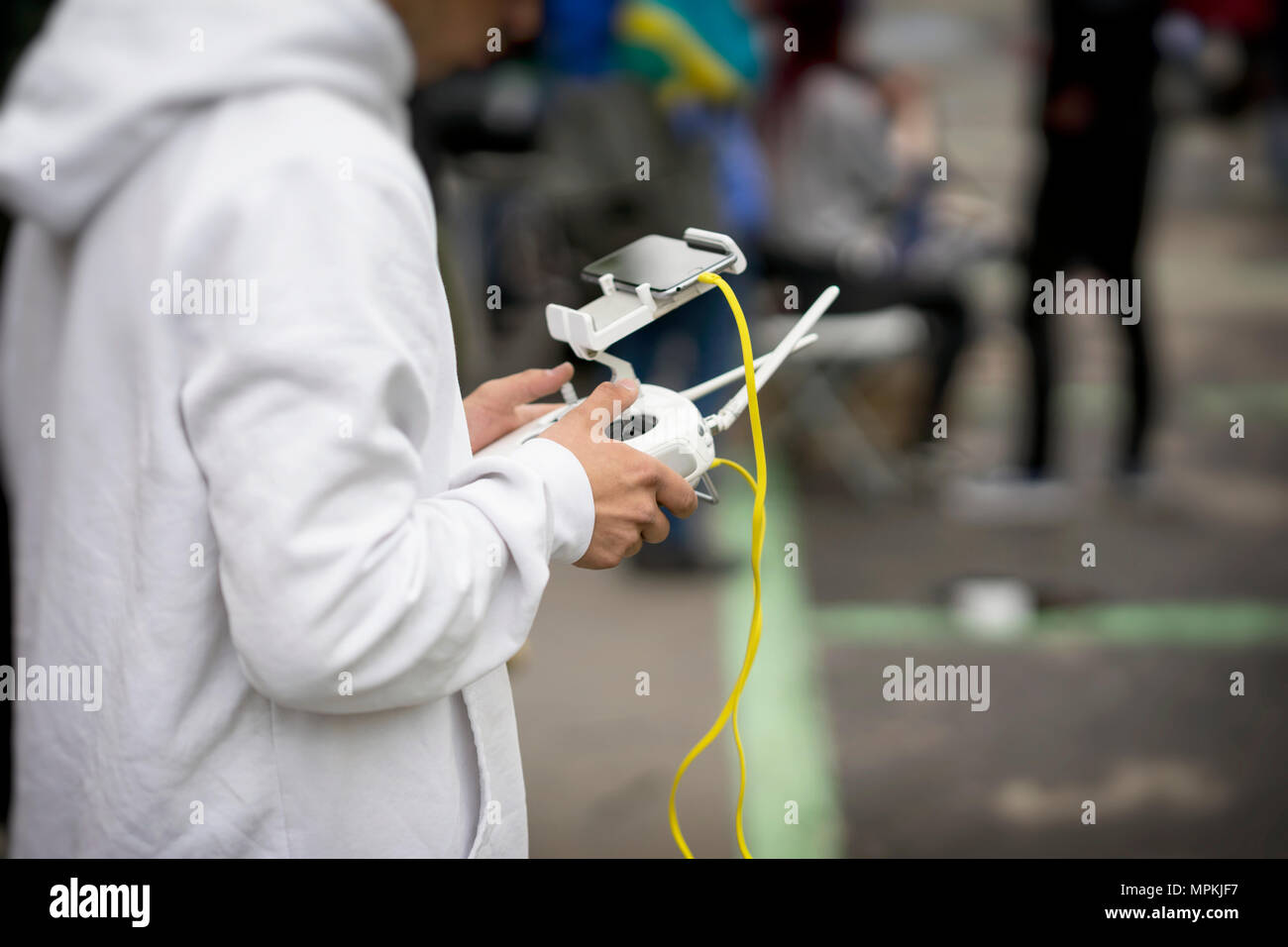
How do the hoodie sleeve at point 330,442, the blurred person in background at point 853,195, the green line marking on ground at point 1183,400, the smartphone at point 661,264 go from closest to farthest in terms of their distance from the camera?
the hoodie sleeve at point 330,442 → the smartphone at point 661,264 → the blurred person in background at point 853,195 → the green line marking on ground at point 1183,400

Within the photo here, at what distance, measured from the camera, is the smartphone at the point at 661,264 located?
1095mm

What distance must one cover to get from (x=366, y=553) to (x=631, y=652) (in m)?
2.76

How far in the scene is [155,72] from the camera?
1123 mm

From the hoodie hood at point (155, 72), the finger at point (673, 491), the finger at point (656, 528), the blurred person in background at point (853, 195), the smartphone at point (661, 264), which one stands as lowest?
the blurred person in background at point (853, 195)

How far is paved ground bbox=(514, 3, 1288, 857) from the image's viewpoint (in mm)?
3000

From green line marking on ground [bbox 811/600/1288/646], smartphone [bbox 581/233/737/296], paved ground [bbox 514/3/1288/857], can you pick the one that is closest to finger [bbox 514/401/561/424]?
smartphone [bbox 581/233/737/296]

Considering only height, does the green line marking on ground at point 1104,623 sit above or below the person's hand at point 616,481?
below

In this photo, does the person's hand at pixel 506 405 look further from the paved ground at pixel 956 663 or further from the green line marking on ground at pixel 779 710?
the green line marking on ground at pixel 779 710

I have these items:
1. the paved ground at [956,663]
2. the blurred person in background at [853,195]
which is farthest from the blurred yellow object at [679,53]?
the paved ground at [956,663]

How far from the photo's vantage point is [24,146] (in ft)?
4.02

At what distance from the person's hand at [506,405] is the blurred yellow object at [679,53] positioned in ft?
8.22

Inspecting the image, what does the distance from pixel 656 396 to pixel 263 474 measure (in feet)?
1.23

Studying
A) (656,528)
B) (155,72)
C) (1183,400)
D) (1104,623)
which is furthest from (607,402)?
(1183,400)

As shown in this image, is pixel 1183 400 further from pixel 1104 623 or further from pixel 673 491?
pixel 673 491
